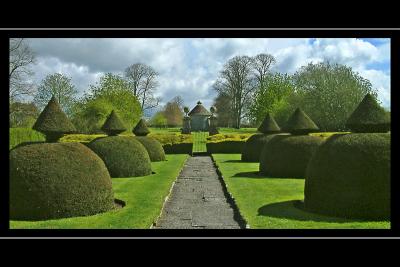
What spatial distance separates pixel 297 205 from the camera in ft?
46.5

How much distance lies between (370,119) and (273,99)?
115ft

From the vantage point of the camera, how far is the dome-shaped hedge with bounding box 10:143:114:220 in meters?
12.2

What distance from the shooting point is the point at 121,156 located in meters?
23.4

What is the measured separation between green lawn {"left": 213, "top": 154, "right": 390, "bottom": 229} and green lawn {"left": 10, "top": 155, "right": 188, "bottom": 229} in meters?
2.71

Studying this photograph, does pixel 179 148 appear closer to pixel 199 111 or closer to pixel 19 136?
pixel 19 136

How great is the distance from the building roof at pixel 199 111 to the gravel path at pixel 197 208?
193 feet

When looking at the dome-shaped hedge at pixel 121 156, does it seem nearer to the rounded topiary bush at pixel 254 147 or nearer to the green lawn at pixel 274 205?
the green lawn at pixel 274 205

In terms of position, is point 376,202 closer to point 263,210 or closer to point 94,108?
point 263,210

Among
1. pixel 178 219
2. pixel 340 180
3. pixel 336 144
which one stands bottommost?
pixel 178 219

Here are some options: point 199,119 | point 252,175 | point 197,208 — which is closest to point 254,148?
point 252,175

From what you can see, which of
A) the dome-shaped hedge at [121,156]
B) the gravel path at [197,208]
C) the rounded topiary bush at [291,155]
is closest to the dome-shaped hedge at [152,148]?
the dome-shaped hedge at [121,156]

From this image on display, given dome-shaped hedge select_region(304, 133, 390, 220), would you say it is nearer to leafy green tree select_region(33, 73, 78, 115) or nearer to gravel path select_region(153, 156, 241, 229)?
gravel path select_region(153, 156, 241, 229)
